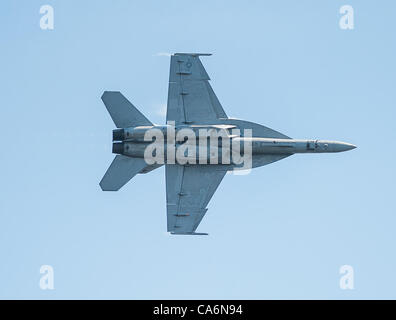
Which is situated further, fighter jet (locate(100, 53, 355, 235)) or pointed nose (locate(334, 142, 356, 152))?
pointed nose (locate(334, 142, 356, 152))

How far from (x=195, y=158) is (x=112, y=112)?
3.36 m

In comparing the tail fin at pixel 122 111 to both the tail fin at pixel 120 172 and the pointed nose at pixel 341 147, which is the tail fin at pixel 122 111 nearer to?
the tail fin at pixel 120 172

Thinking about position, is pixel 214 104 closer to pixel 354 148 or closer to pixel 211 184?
Answer: pixel 211 184

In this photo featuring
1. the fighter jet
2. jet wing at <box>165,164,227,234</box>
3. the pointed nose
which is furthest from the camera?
the pointed nose

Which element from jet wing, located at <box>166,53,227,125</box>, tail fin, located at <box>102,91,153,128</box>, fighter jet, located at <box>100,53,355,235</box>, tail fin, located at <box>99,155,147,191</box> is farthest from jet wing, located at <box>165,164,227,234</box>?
tail fin, located at <box>102,91,153,128</box>

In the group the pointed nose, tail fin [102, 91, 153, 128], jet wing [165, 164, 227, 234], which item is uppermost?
tail fin [102, 91, 153, 128]

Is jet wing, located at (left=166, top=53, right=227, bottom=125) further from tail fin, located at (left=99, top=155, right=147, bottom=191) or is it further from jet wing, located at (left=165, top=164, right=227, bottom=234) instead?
tail fin, located at (left=99, top=155, right=147, bottom=191)

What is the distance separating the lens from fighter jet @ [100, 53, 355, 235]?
36.1m

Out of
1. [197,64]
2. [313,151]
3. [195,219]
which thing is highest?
[197,64]

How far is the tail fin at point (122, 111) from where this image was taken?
36344mm

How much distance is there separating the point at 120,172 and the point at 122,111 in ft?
7.06

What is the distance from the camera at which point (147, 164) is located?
119 ft

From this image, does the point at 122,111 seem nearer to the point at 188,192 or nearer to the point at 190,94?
the point at 190,94

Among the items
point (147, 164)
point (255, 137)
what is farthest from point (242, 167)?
point (147, 164)
